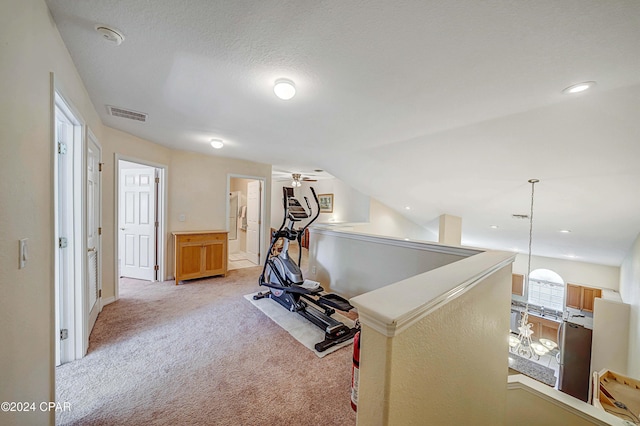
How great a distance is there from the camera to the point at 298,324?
270 centimetres

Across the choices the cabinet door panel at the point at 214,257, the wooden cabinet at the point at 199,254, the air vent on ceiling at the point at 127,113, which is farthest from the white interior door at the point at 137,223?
the air vent on ceiling at the point at 127,113

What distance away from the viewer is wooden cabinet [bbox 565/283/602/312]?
651cm

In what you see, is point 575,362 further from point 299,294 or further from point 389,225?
point 299,294

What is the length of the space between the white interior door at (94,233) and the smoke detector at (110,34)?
1.26 metres

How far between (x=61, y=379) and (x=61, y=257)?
922 mm

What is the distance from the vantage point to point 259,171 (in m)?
5.12

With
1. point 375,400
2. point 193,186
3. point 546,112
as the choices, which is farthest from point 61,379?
point 546,112

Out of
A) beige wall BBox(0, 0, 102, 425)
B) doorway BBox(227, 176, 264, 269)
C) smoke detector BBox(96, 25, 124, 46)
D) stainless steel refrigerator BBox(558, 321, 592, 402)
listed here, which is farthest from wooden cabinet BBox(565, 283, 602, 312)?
smoke detector BBox(96, 25, 124, 46)

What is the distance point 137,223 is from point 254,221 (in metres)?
2.13

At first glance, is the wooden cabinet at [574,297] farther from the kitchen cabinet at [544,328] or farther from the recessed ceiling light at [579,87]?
the recessed ceiling light at [579,87]

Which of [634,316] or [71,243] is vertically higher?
[71,243]

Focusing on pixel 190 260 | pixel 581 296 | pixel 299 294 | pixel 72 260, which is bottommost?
pixel 581 296

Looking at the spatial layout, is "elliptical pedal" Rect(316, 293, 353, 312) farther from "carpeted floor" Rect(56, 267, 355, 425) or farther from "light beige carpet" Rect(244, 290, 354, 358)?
"carpeted floor" Rect(56, 267, 355, 425)

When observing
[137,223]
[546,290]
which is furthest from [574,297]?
[137,223]
